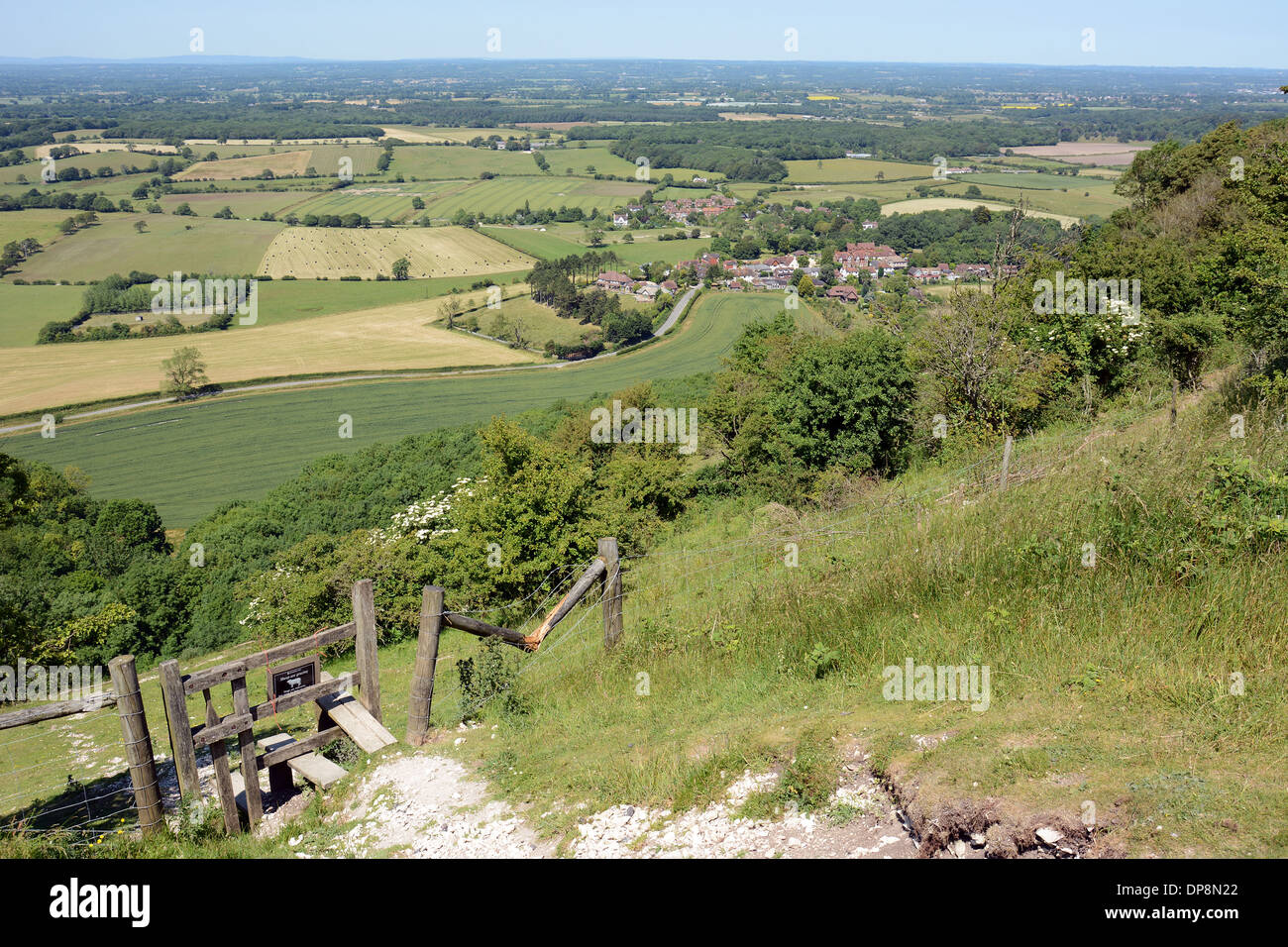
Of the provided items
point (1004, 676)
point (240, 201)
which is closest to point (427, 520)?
point (1004, 676)

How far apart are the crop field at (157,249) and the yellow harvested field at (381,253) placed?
3.49 metres

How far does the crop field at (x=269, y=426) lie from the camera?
51906mm

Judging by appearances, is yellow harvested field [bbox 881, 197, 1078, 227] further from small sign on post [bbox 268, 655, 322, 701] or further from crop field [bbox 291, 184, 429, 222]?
small sign on post [bbox 268, 655, 322, 701]

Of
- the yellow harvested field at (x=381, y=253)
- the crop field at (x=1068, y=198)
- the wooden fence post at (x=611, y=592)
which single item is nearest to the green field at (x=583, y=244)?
the yellow harvested field at (x=381, y=253)

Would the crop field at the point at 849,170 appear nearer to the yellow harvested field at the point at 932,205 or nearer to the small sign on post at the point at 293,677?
the yellow harvested field at the point at 932,205

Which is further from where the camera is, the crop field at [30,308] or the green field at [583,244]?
the green field at [583,244]

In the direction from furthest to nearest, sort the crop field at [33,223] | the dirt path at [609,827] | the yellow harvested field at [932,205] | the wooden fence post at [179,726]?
the yellow harvested field at [932,205]
the crop field at [33,223]
the wooden fence post at [179,726]
the dirt path at [609,827]

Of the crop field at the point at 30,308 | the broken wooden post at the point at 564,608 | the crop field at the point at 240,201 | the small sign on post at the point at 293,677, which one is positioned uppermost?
the crop field at the point at 240,201

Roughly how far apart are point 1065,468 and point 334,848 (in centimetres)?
797

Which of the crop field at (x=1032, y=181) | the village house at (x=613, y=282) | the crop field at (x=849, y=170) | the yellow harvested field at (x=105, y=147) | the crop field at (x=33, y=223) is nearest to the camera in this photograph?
the village house at (x=613, y=282)

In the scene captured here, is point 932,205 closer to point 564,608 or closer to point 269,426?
point 269,426

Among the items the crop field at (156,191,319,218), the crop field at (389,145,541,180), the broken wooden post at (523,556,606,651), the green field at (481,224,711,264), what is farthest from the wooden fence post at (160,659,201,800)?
the crop field at (389,145,541,180)

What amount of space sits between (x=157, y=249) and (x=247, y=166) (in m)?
66.5

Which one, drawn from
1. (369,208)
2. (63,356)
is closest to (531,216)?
(369,208)
